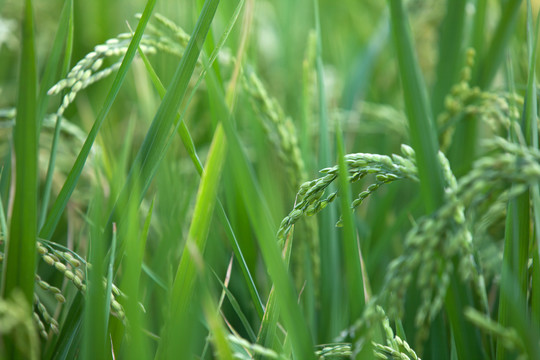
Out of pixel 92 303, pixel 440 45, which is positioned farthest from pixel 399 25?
pixel 440 45

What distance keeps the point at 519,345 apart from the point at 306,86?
0.67m

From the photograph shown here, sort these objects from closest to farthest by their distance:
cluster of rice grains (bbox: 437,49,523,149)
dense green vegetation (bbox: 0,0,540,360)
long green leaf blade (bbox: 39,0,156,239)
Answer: dense green vegetation (bbox: 0,0,540,360) < long green leaf blade (bbox: 39,0,156,239) < cluster of rice grains (bbox: 437,49,523,149)

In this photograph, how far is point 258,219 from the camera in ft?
1.49

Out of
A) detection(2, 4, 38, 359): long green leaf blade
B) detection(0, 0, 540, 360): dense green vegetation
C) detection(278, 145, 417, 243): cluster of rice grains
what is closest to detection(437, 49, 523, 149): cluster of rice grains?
detection(0, 0, 540, 360): dense green vegetation

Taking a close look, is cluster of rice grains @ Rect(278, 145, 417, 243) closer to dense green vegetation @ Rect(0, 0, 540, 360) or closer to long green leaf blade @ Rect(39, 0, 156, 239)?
dense green vegetation @ Rect(0, 0, 540, 360)

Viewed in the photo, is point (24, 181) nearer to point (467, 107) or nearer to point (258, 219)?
point (258, 219)

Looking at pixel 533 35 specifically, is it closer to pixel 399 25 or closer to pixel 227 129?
pixel 399 25

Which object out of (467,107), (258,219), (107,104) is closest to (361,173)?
(258,219)

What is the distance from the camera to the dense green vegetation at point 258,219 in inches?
17.2

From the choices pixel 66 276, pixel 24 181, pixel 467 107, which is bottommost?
pixel 66 276

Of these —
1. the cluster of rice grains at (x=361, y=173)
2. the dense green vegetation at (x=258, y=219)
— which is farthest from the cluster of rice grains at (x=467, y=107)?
the cluster of rice grains at (x=361, y=173)

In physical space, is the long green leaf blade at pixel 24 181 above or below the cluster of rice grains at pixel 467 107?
below

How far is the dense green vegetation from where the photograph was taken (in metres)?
0.44

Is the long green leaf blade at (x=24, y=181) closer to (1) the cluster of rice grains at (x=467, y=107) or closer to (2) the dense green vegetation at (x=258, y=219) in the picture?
(2) the dense green vegetation at (x=258, y=219)
